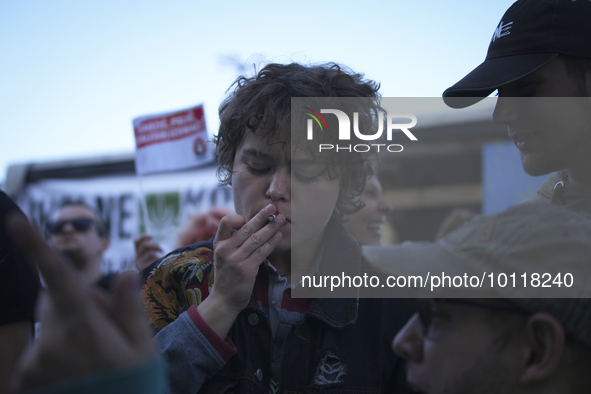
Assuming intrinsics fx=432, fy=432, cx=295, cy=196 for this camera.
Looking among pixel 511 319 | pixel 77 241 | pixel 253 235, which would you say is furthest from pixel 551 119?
pixel 77 241

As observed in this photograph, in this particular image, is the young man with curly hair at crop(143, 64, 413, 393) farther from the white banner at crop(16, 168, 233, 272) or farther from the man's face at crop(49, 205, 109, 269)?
the white banner at crop(16, 168, 233, 272)

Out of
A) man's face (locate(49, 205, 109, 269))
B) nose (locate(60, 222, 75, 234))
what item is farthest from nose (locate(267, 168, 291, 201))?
nose (locate(60, 222, 75, 234))

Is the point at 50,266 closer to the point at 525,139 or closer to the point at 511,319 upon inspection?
the point at 511,319

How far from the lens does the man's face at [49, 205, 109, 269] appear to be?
4.59 meters

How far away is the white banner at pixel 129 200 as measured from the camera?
20.7ft

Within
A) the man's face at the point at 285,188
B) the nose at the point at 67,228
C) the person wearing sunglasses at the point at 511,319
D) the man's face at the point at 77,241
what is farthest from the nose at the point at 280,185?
the nose at the point at 67,228

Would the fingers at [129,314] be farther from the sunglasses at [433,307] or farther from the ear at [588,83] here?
the ear at [588,83]

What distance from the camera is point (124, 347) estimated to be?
26.7 inches

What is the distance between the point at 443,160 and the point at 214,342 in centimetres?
398

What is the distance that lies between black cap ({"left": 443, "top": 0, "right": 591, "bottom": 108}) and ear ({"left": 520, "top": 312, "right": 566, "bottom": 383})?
38.5 inches

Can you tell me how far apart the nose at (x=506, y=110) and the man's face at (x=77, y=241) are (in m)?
4.25

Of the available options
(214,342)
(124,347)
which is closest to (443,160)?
(214,342)

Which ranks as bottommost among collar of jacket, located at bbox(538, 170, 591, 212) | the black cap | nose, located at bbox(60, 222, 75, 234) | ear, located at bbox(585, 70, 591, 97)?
nose, located at bbox(60, 222, 75, 234)

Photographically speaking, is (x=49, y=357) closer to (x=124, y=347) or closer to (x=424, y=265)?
(x=124, y=347)
